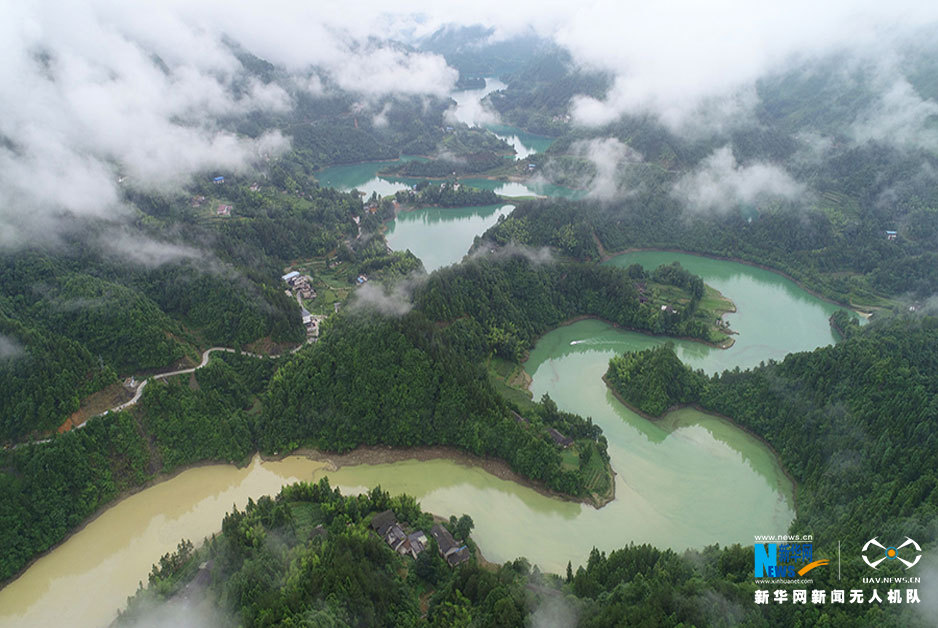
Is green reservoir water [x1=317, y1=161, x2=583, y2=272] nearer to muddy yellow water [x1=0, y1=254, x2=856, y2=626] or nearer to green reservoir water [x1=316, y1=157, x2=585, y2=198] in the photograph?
green reservoir water [x1=316, y1=157, x2=585, y2=198]

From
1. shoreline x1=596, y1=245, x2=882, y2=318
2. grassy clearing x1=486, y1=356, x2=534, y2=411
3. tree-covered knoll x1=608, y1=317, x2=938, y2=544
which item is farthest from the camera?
shoreline x1=596, y1=245, x2=882, y2=318

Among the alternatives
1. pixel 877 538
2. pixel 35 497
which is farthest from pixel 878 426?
pixel 35 497

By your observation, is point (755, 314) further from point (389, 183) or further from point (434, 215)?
point (389, 183)

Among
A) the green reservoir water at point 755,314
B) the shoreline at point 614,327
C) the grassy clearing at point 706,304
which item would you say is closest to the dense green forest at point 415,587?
the shoreline at point 614,327

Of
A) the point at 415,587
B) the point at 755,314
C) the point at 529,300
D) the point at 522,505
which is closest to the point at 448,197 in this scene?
the point at 529,300

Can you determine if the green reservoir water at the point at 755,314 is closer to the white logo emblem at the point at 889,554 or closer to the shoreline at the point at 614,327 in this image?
the shoreline at the point at 614,327

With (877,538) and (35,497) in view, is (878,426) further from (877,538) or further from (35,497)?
(35,497)

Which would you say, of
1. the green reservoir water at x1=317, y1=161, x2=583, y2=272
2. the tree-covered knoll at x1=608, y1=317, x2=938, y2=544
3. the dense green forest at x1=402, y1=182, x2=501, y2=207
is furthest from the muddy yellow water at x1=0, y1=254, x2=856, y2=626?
the dense green forest at x1=402, y1=182, x2=501, y2=207
